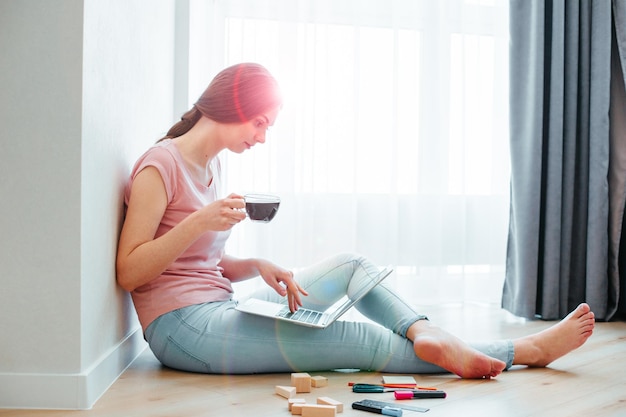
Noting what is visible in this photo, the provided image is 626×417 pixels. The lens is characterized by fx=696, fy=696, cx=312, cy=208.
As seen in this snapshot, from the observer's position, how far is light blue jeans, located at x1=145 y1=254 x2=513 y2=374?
185cm

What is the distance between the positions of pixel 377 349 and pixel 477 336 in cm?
82

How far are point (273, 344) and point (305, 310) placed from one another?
0.53 ft

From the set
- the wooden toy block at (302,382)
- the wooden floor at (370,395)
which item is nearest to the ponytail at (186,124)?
the wooden floor at (370,395)

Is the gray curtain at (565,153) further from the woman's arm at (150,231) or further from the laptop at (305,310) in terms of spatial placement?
the woman's arm at (150,231)

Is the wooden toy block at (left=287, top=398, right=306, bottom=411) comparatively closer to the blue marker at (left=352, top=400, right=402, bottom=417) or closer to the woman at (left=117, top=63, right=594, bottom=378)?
the blue marker at (left=352, top=400, right=402, bottom=417)

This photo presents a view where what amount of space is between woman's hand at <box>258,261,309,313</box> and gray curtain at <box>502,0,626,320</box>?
1483mm

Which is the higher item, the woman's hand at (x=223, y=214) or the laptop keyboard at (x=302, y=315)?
the woman's hand at (x=223, y=214)

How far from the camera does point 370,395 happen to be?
173 centimetres

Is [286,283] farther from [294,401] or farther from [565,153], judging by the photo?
[565,153]

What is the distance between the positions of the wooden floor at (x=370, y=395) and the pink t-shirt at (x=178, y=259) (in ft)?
0.65

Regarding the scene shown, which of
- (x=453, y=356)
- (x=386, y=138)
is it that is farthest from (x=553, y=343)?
(x=386, y=138)

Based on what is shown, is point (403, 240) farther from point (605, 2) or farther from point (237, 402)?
point (237, 402)

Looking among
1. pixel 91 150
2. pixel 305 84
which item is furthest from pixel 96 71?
pixel 305 84

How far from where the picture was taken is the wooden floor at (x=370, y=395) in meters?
1.59
